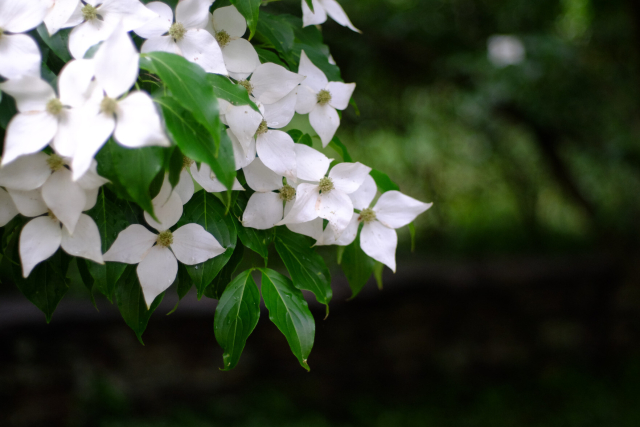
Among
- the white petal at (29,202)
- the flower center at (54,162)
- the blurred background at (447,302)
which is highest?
the flower center at (54,162)

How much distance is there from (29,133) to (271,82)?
188 millimetres

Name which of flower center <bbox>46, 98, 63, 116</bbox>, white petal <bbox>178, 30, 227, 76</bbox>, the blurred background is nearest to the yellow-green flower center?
flower center <bbox>46, 98, 63, 116</bbox>

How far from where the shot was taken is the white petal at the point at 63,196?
32cm

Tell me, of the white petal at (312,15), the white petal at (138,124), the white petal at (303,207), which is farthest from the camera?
the white petal at (312,15)

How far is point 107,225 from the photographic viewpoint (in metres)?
0.37

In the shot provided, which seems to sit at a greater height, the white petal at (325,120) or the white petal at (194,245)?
the white petal at (325,120)

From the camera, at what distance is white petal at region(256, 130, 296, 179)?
1.26ft

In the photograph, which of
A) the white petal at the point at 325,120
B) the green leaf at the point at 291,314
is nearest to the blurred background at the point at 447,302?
the white petal at the point at 325,120

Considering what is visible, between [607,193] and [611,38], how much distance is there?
1363 mm

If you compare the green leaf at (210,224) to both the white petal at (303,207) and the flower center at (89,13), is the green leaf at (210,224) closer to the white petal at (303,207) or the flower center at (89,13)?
the white petal at (303,207)

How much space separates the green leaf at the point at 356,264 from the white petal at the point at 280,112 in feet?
0.53

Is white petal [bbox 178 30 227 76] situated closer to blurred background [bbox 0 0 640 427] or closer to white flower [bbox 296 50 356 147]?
white flower [bbox 296 50 356 147]

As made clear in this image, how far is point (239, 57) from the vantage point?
40 cm

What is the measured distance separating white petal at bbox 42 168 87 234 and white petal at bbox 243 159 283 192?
0.13 meters
